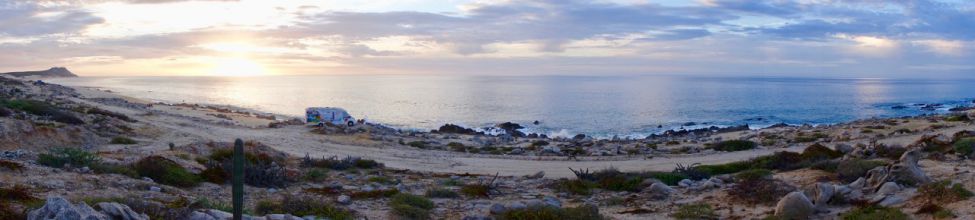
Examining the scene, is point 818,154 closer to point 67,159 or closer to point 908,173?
point 908,173

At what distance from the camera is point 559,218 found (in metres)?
10.4

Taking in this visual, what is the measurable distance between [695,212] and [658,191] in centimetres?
238

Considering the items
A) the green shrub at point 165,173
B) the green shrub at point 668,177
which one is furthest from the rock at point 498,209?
the green shrub at point 165,173

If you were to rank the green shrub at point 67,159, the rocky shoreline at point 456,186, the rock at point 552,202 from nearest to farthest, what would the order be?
1. the rocky shoreline at point 456,186
2. the rock at point 552,202
3. the green shrub at point 67,159

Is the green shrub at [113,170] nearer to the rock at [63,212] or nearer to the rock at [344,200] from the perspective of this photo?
the rock at [344,200]

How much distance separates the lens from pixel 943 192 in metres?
10.1

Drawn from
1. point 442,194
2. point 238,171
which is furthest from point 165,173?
point 238,171

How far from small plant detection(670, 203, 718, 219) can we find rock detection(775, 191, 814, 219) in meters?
1.09

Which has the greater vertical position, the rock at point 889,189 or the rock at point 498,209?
the rock at point 889,189

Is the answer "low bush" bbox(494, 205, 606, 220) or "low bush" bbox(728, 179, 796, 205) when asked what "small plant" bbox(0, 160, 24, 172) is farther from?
"low bush" bbox(728, 179, 796, 205)

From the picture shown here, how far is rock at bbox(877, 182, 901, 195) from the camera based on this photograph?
36.3 ft

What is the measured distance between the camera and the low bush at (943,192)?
32.3ft

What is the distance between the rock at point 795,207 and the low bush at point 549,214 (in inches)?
107

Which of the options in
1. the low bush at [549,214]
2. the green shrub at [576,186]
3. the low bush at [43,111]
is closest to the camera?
the low bush at [549,214]
